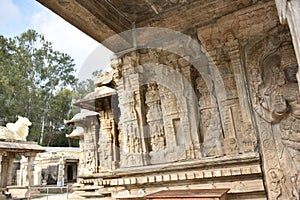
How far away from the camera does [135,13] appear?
4602 mm

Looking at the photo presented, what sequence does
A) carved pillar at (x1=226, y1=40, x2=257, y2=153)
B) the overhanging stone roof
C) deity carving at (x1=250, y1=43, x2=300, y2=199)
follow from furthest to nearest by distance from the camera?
the overhanging stone roof → carved pillar at (x1=226, y1=40, x2=257, y2=153) → deity carving at (x1=250, y1=43, x2=300, y2=199)

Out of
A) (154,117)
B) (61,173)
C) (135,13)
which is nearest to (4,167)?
(61,173)

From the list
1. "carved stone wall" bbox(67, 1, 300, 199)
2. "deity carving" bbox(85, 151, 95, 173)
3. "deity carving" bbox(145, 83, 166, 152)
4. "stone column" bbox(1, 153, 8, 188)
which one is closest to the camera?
"carved stone wall" bbox(67, 1, 300, 199)

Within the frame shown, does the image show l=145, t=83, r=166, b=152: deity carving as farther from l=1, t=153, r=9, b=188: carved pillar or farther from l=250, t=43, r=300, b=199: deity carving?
l=1, t=153, r=9, b=188: carved pillar

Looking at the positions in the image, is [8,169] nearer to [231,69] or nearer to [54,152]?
[54,152]

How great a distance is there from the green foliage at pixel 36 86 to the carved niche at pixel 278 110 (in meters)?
22.1

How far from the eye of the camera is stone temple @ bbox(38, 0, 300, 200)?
11.7 feet

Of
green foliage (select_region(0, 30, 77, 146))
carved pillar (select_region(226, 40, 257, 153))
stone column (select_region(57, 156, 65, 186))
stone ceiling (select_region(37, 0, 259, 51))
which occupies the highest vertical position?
green foliage (select_region(0, 30, 77, 146))

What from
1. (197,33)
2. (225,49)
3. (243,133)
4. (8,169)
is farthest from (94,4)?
(8,169)

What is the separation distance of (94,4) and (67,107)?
22.6 metres

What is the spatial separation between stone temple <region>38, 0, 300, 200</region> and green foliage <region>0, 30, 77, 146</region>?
793 inches

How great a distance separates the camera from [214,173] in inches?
143

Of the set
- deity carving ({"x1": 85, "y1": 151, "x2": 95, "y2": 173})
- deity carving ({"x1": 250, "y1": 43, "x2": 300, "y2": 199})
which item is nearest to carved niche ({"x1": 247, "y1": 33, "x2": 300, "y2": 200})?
deity carving ({"x1": 250, "y1": 43, "x2": 300, "y2": 199})

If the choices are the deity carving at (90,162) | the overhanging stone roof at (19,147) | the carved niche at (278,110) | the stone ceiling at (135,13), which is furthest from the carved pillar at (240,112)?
the overhanging stone roof at (19,147)
